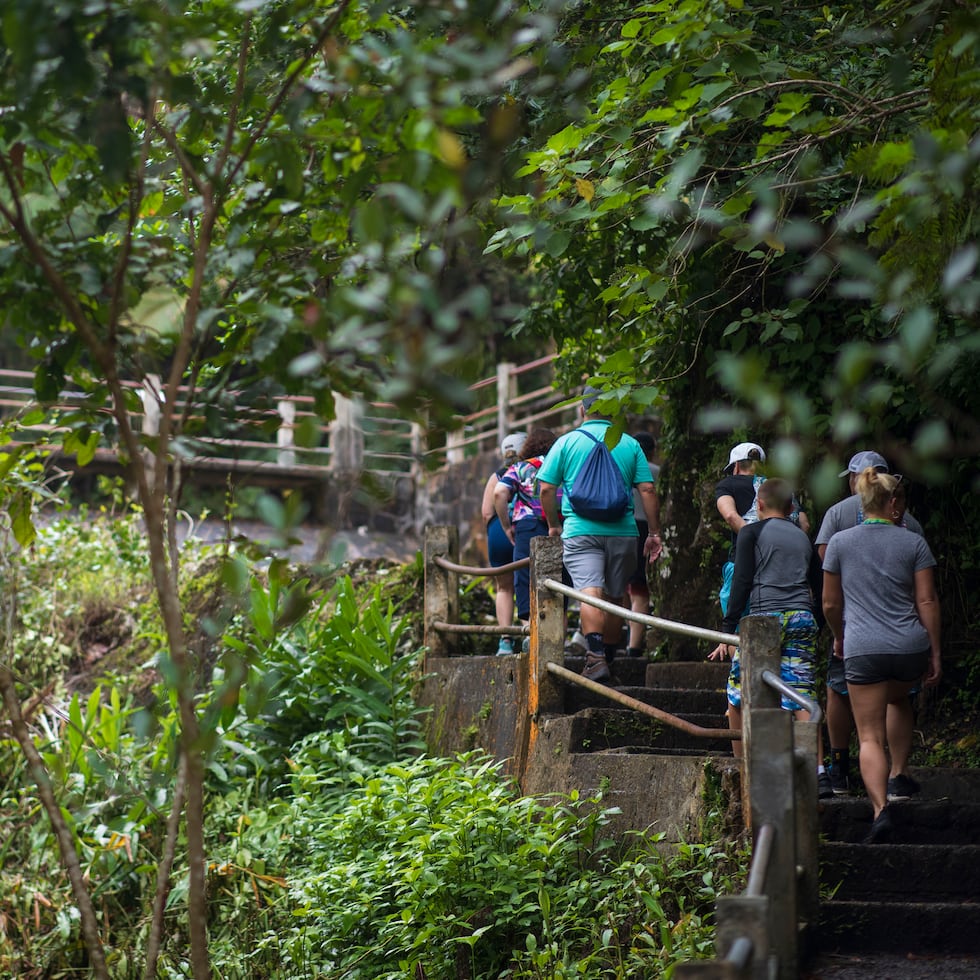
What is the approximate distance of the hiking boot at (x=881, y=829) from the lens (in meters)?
5.84

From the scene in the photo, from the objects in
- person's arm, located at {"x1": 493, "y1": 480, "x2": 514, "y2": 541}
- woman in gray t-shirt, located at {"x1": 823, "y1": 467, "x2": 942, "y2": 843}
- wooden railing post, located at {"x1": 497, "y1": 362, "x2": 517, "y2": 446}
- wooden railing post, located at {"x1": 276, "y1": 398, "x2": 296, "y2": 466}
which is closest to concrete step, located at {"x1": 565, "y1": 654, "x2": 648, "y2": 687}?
person's arm, located at {"x1": 493, "y1": 480, "x2": 514, "y2": 541}

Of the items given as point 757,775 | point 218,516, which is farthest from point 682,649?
point 218,516

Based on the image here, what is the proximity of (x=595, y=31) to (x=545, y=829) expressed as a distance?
414 centimetres

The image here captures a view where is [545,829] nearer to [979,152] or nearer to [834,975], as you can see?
[834,975]

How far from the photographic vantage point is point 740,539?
20.7 feet

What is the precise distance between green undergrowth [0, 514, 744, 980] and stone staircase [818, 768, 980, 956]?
1.63ft

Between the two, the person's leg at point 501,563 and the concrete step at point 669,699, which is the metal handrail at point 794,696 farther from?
the person's leg at point 501,563

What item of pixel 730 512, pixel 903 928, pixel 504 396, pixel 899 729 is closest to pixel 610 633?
pixel 730 512

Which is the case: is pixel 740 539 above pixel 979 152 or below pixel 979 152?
below

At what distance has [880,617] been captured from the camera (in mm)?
6012

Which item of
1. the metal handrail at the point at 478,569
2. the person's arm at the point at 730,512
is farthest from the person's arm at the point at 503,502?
the person's arm at the point at 730,512

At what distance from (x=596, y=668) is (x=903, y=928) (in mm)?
2591

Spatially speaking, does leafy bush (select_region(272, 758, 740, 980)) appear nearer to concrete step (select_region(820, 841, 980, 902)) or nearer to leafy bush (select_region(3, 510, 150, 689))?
concrete step (select_region(820, 841, 980, 902))

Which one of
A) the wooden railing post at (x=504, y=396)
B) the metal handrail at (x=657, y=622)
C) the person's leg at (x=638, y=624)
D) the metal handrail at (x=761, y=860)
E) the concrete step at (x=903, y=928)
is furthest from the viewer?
the wooden railing post at (x=504, y=396)
